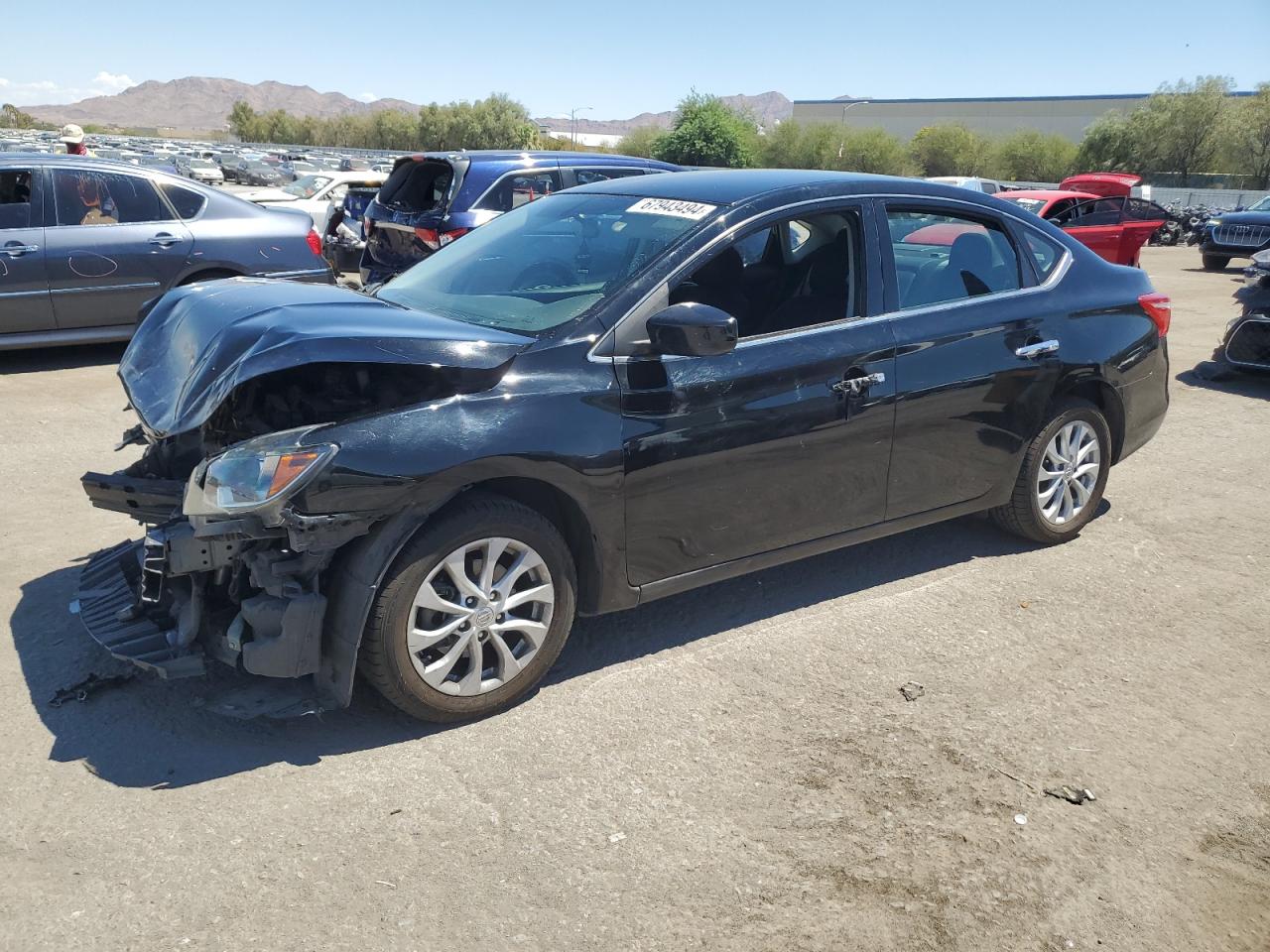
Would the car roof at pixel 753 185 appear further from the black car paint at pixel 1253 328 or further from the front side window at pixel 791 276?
the black car paint at pixel 1253 328

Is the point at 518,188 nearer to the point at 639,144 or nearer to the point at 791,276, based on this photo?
the point at 791,276

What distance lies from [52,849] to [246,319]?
176 centimetres

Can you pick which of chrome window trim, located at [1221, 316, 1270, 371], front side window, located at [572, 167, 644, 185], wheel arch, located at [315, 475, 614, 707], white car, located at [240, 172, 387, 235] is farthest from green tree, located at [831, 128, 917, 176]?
wheel arch, located at [315, 475, 614, 707]

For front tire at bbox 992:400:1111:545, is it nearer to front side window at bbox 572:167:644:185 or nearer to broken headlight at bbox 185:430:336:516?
broken headlight at bbox 185:430:336:516

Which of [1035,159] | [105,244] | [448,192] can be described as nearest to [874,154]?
[1035,159]

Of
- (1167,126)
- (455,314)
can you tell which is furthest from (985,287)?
(1167,126)

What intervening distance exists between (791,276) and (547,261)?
3.45ft

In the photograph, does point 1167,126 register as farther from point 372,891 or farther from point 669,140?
point 372,891

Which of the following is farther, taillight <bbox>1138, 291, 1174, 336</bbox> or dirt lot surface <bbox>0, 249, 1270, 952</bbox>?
taillight <bbox>1138, 291, 1174, 336</bbox>

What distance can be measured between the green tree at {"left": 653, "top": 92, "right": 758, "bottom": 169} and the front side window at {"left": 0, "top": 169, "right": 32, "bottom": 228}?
163 feet

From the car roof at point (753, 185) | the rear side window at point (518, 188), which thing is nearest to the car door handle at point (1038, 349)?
the car roof at point (753, 185)

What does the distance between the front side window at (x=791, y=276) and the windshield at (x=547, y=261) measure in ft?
0.86

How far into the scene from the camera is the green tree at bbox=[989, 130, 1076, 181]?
214 feet

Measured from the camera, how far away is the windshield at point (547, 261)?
4.00 metres
